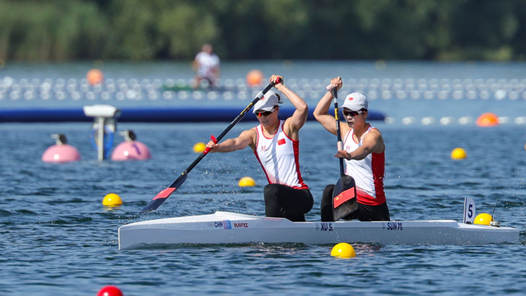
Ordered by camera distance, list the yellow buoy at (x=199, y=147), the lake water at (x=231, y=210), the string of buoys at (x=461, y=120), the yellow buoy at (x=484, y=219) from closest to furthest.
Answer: the lake water at (x=231, y=210), the yellow buoy at (x=484, y=219), the yellow buoy at (x=199, y=147), the string of buoys at (x=461, y=120)

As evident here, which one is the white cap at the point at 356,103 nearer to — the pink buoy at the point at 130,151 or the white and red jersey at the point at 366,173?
the white and red jersey at the point at 366,173

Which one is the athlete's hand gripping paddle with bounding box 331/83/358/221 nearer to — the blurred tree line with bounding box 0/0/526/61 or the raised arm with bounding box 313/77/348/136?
the raised arm with bounding box 313/77/348/136

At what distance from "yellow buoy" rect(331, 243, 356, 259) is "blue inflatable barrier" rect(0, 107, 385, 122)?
15.1m

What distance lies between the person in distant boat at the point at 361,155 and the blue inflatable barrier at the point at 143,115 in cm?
1455

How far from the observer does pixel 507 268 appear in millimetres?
10047

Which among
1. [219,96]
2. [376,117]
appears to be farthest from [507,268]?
[219,96]

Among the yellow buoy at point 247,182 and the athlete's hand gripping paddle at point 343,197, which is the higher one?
the yellow buoy at point 247,182

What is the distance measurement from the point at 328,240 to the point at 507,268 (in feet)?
6.27

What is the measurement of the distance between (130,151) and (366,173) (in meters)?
9.68

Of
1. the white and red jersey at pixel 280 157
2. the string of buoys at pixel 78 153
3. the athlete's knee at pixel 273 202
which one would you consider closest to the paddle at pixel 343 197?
the white and red jersey at pixel 280 157

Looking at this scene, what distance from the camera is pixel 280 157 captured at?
10.8 meters

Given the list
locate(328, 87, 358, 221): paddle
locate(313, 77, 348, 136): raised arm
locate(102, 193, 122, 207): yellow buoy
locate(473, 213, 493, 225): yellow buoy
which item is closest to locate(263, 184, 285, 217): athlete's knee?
locate(328, 87, 358, 221): paddle

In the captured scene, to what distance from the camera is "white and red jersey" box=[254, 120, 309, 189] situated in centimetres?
1073

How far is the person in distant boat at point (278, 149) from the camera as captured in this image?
1070 centimetres
